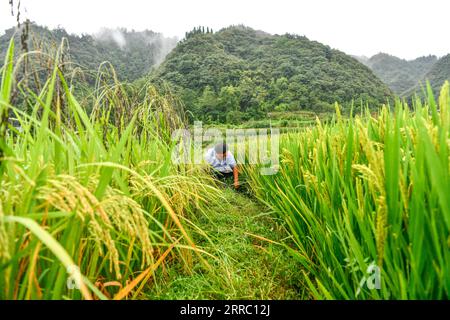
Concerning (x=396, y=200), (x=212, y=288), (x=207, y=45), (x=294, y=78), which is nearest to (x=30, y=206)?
(x=212, y=288)

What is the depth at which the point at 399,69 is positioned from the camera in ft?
334

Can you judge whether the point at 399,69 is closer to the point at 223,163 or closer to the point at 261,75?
the point at 261,75

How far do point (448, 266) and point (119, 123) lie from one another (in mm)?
A: 1807

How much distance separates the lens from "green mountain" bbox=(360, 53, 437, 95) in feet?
266

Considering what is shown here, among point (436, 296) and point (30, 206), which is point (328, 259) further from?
point (30, 206)

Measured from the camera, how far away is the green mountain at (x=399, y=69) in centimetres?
8116

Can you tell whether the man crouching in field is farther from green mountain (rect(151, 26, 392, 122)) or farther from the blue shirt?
green mountain (rect(151, 26, 392, 122))

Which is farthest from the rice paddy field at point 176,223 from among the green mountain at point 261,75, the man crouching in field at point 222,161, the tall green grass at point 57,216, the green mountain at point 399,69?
the green mountain at point 399,69

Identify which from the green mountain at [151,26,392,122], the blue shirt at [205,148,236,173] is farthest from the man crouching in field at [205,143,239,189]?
the green mountain at [151,26,392,122]

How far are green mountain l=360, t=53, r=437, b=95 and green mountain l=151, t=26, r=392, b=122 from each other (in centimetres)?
1866

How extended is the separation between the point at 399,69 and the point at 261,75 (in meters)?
72.9

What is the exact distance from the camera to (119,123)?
6.19ft

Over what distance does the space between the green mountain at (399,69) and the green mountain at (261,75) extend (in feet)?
61.2

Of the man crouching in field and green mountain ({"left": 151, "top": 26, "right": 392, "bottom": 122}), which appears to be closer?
the man crouching in field
